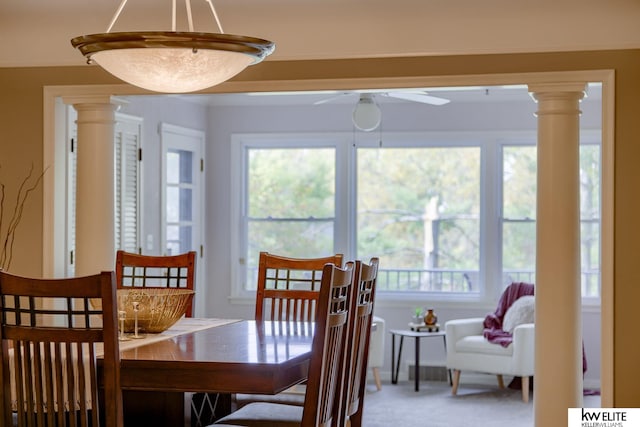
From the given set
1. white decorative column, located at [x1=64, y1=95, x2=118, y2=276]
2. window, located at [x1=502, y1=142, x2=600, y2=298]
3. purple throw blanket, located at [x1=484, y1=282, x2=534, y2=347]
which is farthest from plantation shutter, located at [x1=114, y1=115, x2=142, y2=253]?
window, located at [x1=502, y1=142, x2=600, y2=298]

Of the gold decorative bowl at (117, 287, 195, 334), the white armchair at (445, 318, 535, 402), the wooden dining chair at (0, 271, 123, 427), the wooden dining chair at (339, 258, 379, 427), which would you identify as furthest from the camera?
the white armchair at (445, 318, 535, 402)

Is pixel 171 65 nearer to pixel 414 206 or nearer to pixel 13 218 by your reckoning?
pixel 13 218

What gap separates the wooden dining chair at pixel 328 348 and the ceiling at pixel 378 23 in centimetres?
216

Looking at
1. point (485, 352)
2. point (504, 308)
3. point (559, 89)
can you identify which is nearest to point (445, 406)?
point (485, 352)

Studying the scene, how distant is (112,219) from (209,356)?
275 cm

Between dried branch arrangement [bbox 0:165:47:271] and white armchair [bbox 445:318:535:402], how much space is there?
3.45 metres

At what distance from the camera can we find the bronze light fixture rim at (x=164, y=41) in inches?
121

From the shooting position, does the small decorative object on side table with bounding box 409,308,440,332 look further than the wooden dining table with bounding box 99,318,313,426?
Yes

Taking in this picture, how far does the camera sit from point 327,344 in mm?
2924

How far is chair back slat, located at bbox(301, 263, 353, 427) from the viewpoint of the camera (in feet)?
9.38

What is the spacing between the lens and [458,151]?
8.05m

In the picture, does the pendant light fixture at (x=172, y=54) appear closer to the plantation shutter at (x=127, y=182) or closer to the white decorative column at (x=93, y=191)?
the white decorative column at (x=93, y=191)

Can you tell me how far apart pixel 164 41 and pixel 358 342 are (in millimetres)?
1289

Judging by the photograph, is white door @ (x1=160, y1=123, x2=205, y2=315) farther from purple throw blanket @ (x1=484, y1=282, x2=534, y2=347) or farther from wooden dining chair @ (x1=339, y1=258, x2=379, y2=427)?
wooden dining chair @ (x1=339, y1=258, x2=379, y2=427)
